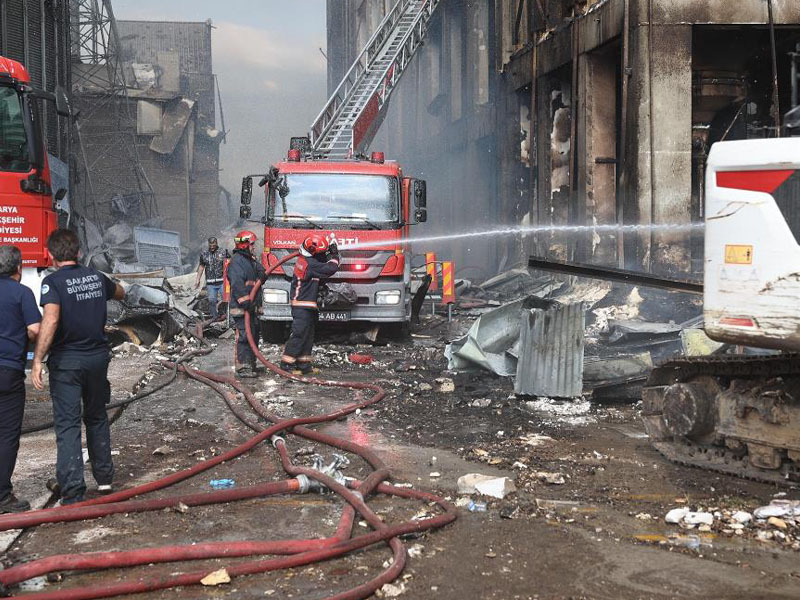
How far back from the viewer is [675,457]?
265 inches

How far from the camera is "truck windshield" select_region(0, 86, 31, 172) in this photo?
32.8ft

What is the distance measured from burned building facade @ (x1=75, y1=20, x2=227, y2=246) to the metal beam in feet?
85.4

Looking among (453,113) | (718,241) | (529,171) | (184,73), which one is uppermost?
(184,73)

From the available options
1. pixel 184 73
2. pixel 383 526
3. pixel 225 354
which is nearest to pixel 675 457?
pixel 383 526

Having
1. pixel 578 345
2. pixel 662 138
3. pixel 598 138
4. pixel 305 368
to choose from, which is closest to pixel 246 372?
pixel 305 368

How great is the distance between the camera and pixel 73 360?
571 cm

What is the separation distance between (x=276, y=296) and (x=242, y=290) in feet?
6.76

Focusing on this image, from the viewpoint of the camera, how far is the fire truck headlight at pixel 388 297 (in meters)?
13.3

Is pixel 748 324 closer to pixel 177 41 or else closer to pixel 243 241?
pixel 243 241

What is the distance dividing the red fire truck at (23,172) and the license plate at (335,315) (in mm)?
4313

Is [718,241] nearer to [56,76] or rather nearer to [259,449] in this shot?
[259,449]

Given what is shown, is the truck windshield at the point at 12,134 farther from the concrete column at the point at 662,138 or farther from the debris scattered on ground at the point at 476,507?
the concrete column at the point at 662,138

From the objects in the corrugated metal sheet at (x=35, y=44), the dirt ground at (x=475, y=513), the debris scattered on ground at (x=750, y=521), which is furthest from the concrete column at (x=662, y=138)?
the corrugated metal sheet at (x=35, y=44)

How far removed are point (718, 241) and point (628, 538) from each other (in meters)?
2.05
